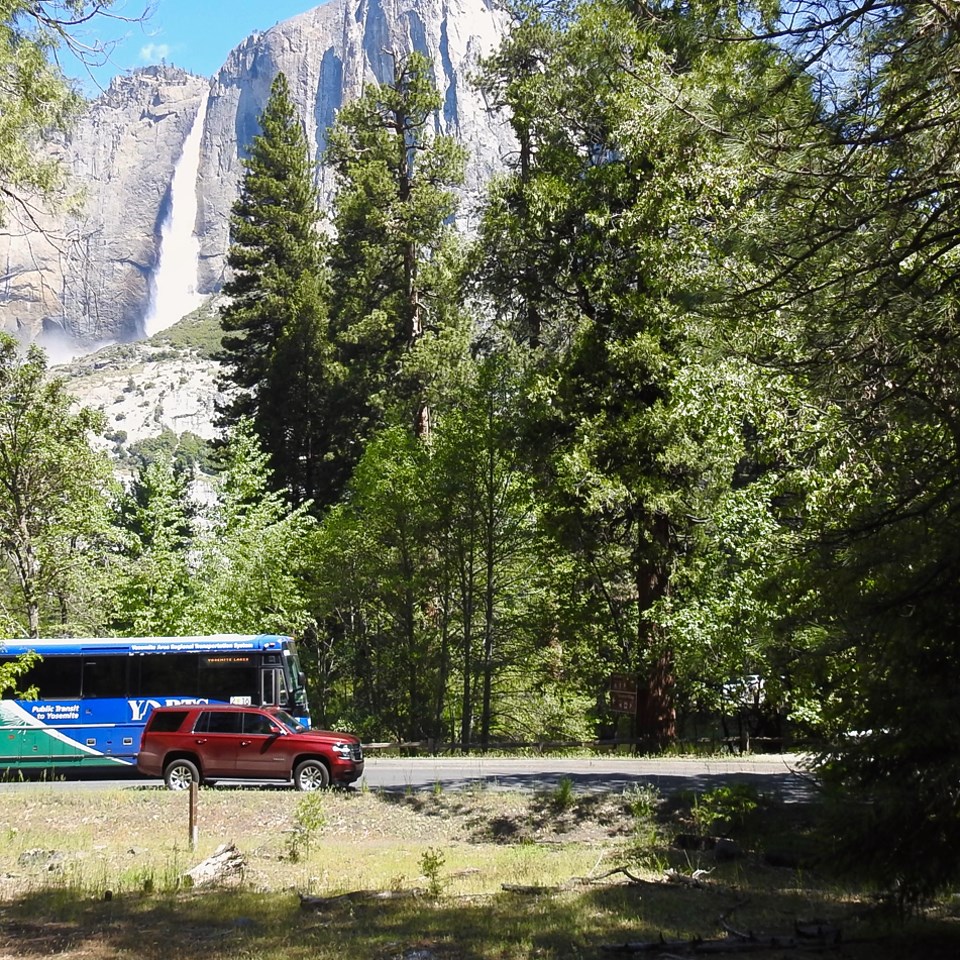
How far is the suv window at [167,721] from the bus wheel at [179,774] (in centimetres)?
66

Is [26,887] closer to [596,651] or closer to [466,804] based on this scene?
[466,804]

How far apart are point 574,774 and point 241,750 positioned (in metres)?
6.51

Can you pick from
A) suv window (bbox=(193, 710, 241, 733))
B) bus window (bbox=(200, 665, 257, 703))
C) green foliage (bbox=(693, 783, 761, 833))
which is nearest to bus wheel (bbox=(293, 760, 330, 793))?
suv window (bbox=(193, 710, 241, 733))

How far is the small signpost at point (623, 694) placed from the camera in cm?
2264

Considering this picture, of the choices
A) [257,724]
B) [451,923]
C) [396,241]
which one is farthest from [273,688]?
[396,241]

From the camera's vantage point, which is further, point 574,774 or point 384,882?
point 574,774

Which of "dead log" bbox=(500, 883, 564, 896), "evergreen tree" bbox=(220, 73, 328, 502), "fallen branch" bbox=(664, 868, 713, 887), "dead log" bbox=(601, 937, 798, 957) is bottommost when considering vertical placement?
"dead log" bbox=(500, 883, 564, 896)

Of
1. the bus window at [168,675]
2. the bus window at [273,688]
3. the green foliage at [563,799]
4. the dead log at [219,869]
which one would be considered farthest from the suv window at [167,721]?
the green foliage at [563,799]

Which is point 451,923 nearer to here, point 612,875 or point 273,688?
point 612,875

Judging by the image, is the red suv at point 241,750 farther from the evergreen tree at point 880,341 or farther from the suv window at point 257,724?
the evergreen tree at point 880,341

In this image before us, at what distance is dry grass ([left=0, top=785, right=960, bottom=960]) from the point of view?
8.66m

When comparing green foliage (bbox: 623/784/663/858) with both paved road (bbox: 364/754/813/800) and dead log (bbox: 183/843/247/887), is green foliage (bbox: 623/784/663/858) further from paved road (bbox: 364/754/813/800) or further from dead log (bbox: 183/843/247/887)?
dead log (bbox: 183/843/247/887)

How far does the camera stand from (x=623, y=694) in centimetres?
2273

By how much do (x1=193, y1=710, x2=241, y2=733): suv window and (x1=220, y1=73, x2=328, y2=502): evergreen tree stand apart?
23840mm
